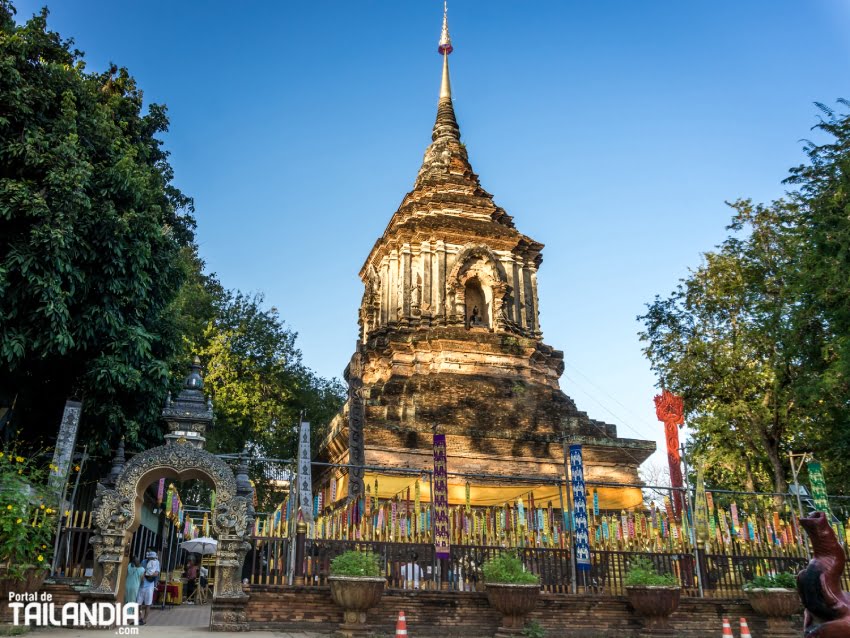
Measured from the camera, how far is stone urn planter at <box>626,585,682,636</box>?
1198cm

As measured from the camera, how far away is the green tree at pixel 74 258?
12.5m

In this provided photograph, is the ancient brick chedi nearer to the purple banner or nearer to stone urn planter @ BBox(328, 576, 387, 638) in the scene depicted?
the purple banner

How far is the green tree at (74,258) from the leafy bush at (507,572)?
782 cm

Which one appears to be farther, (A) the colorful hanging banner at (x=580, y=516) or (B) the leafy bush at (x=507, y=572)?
(A) the colorful hanging banner at (x=580, y=516)

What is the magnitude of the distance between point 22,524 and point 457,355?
46.5ft

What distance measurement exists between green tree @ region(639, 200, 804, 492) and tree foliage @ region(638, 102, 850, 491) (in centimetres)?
3

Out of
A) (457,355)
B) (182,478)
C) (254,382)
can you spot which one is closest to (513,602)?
(182,478)

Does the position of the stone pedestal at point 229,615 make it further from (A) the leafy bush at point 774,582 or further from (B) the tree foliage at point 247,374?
(B) the tree foliage at point 247,374

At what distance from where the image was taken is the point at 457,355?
73.1 feet

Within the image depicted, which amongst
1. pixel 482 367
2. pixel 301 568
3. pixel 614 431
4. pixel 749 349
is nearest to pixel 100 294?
pixel 301 568

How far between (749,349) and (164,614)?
18.6 metres

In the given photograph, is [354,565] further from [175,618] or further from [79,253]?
[79,253]

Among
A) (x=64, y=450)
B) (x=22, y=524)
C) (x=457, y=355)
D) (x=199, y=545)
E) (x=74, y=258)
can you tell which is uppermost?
(x=457, y=355)

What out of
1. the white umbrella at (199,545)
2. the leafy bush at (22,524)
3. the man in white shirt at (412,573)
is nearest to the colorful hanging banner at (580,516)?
the man in white shirt at (412,573)
